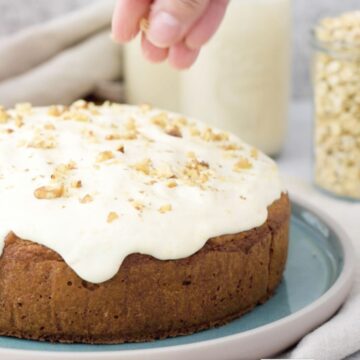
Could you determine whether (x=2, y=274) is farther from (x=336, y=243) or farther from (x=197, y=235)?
(x=336, y=243)

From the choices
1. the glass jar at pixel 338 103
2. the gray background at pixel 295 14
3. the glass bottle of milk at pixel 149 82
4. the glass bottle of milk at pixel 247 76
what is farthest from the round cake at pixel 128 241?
the gray background at pixel 295 14

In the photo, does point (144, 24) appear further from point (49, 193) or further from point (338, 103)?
point (338, 103)

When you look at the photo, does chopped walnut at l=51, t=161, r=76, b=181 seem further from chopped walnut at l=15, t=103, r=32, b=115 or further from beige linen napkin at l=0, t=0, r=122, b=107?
beige linen napkin at l=0, t=0, r=122, b=107

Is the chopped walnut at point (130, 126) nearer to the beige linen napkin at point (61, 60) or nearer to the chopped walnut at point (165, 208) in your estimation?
the chopped walnut at point (165, 208)

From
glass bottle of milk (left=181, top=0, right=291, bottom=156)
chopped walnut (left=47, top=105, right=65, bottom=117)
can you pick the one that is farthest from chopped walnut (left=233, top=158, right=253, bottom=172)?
glass bottle of milk (left=181, top=0, right=291, bottom=156)

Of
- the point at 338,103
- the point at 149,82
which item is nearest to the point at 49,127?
the point at 338,103

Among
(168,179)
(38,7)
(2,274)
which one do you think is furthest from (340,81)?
(38,7)
